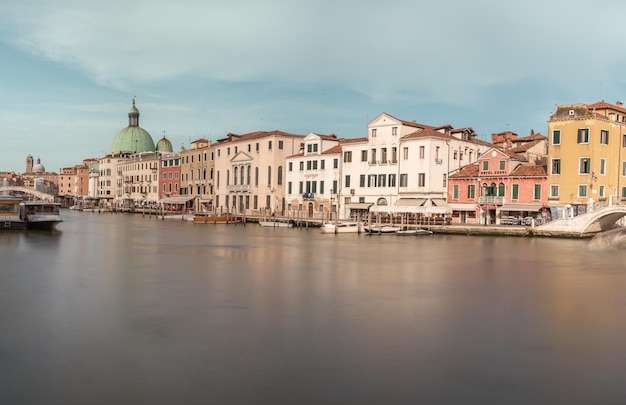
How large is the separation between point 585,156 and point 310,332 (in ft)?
97.9

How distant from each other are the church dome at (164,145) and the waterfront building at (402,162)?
5618cm

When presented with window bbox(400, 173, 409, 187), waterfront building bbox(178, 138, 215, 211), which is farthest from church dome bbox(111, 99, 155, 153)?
window bbox(400, 173, 409, 187)

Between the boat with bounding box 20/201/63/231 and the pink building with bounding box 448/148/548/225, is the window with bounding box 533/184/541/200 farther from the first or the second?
the boat with bounding box 20/201/63/231

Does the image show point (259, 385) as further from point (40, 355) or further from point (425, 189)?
point (425, 189)

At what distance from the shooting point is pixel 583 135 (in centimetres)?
3572

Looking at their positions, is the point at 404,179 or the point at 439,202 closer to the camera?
the point at 439,202

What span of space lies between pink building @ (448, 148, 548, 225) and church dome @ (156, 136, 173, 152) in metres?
65.5

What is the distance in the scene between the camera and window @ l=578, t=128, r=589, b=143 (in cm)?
3562

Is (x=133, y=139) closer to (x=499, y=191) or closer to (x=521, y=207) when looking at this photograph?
(x=499, y=191)

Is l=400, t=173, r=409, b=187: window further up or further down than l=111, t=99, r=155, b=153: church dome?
further down

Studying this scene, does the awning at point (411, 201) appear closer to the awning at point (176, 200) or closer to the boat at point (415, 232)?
the boat at point (415, 232)

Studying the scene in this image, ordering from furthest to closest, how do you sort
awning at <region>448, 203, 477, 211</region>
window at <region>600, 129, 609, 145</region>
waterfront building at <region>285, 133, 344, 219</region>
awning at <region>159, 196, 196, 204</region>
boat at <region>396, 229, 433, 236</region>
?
awning at <region>159, 196, 196, 204</region>
waterfront building at <region>285, 133, 344, 219</region>
awning at <region>448, 203, 477, 211</region>
boat at <region>396, 229, 433, 236</region>
window at <region>600, 129, 609, 145</region>

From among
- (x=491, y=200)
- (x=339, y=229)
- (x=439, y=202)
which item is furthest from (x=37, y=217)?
(x=491, y=200)

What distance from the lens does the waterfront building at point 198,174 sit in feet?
223
